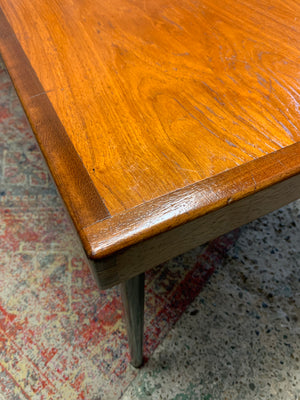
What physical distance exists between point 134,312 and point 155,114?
15.7 inches

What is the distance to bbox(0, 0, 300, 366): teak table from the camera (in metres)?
0.49

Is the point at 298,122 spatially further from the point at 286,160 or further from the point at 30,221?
the point at 30,221

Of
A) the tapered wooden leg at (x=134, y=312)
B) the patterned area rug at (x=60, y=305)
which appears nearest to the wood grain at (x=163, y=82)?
the tapered wooden leg at (x=134, y=312)

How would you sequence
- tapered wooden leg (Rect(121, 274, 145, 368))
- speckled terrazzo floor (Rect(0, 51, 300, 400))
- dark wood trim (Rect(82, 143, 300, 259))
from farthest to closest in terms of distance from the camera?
1. speckled terrazzo floor (Rect(0, 51, 300, 400))
2. tapered wooden leg (Rect(121, 274, 145, 368))
3. dark wood trim (Rect(82, 143, 300, 259))

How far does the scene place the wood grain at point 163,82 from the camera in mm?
540

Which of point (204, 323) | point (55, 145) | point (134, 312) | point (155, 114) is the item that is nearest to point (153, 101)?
point (155, 114)

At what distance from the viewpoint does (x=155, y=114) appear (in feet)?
2.01

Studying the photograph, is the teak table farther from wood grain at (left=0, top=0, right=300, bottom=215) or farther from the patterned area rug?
the patterned area rug

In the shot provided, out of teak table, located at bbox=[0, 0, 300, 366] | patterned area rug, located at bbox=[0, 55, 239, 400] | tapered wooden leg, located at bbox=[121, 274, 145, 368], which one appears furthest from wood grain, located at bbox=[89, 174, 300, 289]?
patterned area rug, located at bbox=[0, 55, 239, 400]

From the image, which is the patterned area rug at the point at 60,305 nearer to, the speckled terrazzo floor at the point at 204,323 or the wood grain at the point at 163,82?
the speckled terrazzo floor at the point at 204,323

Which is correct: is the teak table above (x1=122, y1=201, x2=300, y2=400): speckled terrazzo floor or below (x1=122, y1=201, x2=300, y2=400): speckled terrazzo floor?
above

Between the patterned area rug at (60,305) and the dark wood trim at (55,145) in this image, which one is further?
the patterned area rug at (60,305)

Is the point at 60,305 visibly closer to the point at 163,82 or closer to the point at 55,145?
the point at 55,145

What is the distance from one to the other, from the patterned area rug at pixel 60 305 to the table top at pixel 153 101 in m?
0.57
